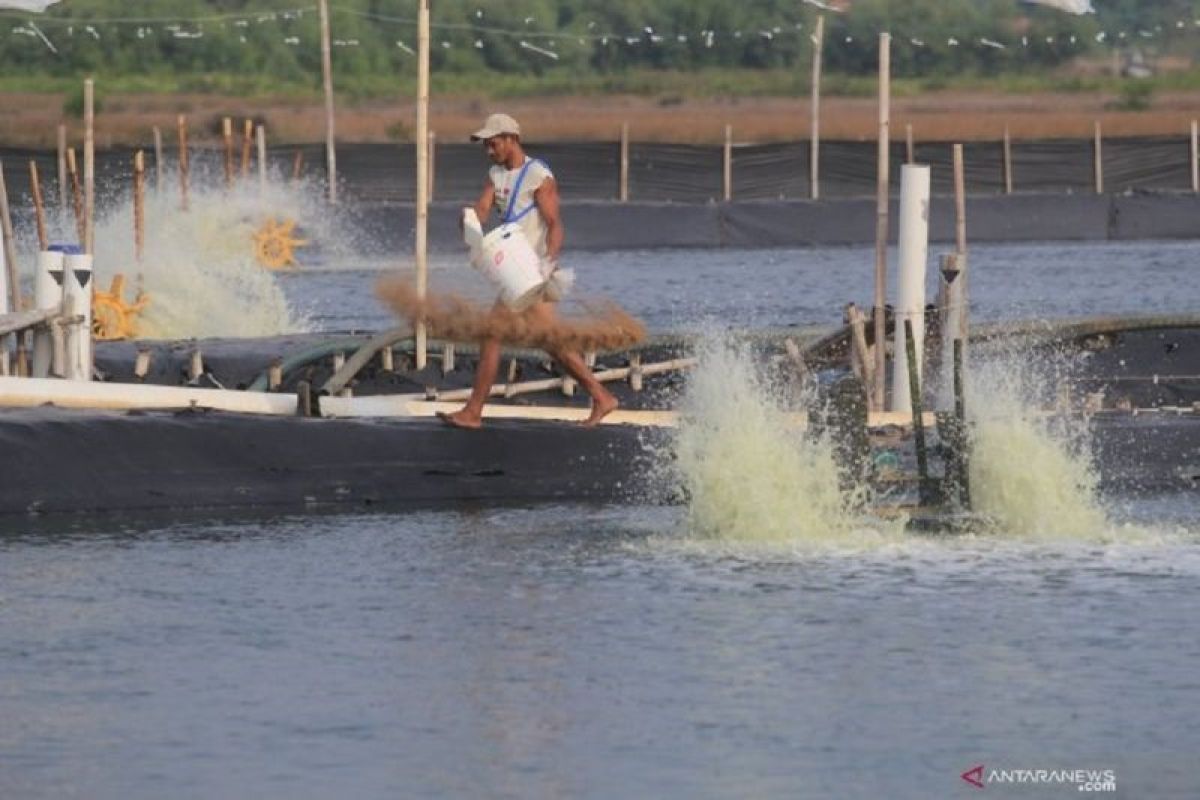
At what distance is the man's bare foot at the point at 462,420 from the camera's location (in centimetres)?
1752

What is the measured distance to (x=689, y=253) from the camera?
4188 cm

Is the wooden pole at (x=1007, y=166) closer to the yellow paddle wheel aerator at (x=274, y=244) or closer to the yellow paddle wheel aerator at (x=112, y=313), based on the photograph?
the yellow paddle wheel aerator at (x=274, y=244)

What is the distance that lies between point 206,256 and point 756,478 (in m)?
17.7

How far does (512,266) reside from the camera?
17.1m

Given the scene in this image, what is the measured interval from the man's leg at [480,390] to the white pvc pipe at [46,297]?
8.63ft

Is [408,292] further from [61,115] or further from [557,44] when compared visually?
[557,44]

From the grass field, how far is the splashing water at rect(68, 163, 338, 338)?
60.7 ft

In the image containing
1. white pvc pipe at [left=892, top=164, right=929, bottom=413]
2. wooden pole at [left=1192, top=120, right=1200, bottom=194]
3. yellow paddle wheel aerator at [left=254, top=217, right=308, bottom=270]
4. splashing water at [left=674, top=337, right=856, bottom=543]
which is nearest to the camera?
splashing water at [left=674, top=337, right=856, bottom=543]

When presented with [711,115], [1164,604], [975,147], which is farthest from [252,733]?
[711,115]

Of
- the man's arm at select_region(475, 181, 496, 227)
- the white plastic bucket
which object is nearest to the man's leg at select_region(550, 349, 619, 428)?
the white plastic bucket

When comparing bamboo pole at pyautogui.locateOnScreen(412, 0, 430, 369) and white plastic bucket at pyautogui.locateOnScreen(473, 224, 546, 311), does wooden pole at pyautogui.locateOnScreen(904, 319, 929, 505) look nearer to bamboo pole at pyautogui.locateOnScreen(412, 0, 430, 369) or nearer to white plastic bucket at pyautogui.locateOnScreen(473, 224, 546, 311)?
white plastic bucket at pyautogui.locateOnScreen(473, 224, 546, 311)

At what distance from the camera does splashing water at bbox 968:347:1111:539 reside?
16.0 metres

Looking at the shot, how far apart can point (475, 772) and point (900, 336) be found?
8064 millimetres

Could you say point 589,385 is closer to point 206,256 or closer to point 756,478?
point 756,478
